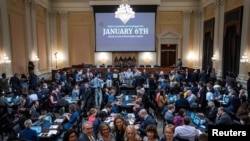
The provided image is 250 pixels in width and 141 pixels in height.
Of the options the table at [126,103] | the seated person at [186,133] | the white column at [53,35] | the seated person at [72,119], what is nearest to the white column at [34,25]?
the white column at [53,35]

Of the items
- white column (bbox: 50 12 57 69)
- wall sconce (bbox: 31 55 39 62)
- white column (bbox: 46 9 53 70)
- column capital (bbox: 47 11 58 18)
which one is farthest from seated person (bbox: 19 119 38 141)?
column capital (bbox: 47 11 58 18)

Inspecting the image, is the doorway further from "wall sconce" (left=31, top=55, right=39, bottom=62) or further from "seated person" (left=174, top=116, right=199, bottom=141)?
"seated person" (left=174, top=116, right=199, bottom=141)

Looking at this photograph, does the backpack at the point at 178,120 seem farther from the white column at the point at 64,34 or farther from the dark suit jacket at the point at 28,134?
the white column at the point at 64,34

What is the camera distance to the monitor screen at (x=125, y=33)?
18.8 meters

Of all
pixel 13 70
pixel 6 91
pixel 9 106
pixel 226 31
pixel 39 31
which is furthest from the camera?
pixel 39 31

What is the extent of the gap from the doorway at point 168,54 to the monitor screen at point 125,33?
1246 millimetres

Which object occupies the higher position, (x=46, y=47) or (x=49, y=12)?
(x=49, y=12)

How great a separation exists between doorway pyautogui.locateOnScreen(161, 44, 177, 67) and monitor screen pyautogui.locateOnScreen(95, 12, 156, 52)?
1.25 metres

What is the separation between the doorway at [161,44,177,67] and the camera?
19811 millimetres

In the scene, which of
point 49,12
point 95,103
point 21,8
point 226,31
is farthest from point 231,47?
point 49,12

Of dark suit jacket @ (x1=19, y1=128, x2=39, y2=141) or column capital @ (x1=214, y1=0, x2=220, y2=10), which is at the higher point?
column capital @ (x1=214, y1=0, x2=220, y2=10)

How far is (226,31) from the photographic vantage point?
1312 centimetres

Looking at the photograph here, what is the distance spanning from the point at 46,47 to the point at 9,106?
10.1 metres

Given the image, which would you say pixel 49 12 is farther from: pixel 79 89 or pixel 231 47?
pixel 231 47
